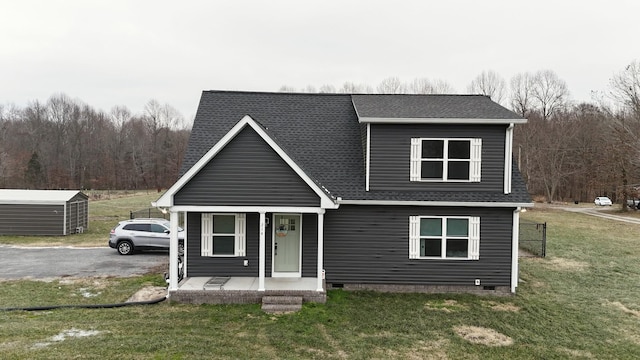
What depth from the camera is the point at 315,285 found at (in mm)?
11547

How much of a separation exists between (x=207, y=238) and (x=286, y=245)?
242 centimetres

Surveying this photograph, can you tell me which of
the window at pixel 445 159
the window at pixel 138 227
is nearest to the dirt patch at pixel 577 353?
the window at pixel 445 159

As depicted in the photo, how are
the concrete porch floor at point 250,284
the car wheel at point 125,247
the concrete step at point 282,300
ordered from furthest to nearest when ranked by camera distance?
1. the car wheel at point 125,247
2. the concrete porch floor at point 250,284
3. the concrete step at point 282,300

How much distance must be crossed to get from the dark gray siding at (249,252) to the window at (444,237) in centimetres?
305

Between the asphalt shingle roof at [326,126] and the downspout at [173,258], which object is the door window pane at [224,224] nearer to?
the downspout at [173,258]

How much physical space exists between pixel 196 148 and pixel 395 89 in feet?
142

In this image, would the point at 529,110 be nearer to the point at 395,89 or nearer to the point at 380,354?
the point at 395,89

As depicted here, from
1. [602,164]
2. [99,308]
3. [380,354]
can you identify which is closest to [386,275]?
[380,354]

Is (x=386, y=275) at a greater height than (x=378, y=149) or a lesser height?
lesser

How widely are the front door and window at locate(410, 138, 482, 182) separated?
3.93 m

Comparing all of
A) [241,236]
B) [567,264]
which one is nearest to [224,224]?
[241,236]

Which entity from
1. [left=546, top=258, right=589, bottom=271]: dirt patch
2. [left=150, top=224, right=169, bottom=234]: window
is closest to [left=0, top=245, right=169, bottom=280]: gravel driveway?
[left=150, top=224, right=169, bottom=234]: window

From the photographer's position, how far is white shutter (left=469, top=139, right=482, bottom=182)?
12148mm

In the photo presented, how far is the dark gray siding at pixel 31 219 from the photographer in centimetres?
2148
